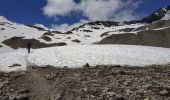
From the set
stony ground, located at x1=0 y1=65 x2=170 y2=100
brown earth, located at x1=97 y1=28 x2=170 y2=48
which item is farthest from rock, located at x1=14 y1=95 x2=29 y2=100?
brown earth, located at x1=97 y1=28 x2=170 y2=48

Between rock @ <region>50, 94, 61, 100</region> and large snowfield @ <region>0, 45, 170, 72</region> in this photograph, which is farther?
large snowfield @ <region>0, 45, 170, 72</region>

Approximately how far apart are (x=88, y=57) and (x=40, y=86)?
1343 centimetres

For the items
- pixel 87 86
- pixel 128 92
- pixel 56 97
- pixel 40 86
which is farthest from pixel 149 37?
pixel 56 97

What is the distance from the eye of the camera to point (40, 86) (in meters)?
20.8

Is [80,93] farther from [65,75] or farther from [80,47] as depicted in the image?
[80,47]

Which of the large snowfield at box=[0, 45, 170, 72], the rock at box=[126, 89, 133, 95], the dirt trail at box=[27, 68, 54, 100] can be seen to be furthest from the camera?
the large snowfield at box=[0, 45, 170, 72]

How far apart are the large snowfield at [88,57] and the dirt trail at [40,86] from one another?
4.62 meters

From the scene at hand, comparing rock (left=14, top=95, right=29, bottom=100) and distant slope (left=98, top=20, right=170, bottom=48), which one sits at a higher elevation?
distant slope (left=98, top=20, right=170, bottom=48)

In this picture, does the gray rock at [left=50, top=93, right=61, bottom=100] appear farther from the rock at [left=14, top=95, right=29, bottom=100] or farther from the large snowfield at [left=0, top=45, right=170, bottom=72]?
the large snowfield at [left=0, top=45, right=170, bottom=72]

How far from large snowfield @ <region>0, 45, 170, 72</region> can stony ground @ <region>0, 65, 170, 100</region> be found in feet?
17.7

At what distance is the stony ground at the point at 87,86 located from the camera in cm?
1672

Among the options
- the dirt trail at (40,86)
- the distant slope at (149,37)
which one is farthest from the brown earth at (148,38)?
the dirt trail at (40,86)

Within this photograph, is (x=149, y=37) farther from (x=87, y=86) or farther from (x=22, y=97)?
(x=22, y=97)

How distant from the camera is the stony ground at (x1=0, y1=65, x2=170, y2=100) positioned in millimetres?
16719
